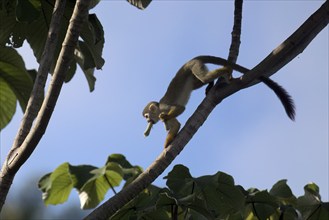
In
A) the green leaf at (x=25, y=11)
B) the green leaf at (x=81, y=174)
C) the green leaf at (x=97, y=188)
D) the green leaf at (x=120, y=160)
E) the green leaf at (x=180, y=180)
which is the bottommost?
the green leaf at (x=180, y=180)

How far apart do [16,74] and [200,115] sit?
4.96 ft

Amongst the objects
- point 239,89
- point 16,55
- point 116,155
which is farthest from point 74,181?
point 239,89

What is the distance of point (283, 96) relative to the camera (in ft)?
12.6

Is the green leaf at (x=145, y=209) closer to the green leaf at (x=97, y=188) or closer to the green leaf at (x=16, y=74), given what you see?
the green leaf at (x=97, y=188)

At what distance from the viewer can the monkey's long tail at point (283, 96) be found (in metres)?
3.76

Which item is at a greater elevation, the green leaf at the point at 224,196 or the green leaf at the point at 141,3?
the green leaf at the point at 141,3

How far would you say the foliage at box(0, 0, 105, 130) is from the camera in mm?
3867

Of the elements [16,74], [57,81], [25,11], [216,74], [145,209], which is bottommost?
[145,209]

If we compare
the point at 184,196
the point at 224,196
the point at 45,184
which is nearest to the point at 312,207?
the point at 224,196

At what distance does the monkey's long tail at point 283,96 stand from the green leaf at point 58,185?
143 centimetres

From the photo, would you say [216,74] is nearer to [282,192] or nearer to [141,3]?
[141,3]

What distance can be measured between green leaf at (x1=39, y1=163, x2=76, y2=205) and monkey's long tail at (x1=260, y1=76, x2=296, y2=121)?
143 centimetres

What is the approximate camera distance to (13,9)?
4062 millimetres

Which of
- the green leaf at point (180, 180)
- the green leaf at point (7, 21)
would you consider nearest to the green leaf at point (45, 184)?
the green leaf at point (7, 21)
